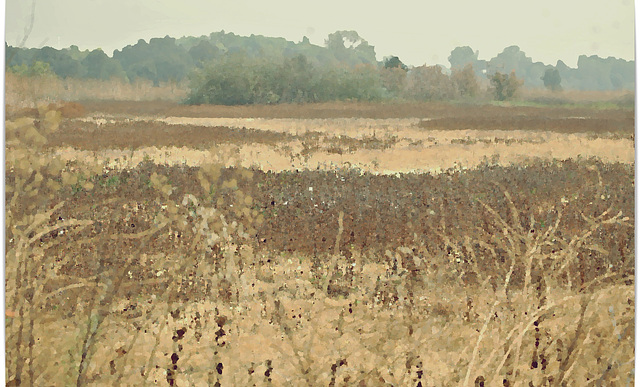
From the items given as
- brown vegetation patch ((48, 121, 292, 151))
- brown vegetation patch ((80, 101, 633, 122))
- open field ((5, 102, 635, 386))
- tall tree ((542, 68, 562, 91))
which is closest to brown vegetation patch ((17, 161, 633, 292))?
open field ((5, 102, 635, 386))

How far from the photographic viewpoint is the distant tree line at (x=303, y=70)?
3496 millimetres

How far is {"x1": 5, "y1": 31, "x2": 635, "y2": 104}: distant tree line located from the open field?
0.11 metres

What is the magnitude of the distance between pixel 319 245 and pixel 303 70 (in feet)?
2.79

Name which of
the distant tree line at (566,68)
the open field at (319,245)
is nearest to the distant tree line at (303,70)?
the distant tree line at (566,68)

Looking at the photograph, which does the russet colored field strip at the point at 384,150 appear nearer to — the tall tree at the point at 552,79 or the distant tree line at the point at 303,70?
the distant tree line at the point at 303,70

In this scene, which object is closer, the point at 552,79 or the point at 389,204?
the point at 552,79

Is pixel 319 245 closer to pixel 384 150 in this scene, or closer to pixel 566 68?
pixel 384 150

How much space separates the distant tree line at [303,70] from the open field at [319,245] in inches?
4.2

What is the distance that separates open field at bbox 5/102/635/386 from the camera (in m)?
2.95

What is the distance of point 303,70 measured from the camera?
364 cm

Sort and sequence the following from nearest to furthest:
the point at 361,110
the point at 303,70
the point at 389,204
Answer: the point at 303,70, the point at 361,110, the point at 389,204

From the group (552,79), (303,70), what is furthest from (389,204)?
(552,79)

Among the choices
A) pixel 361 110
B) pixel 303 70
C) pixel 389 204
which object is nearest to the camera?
pixel 303 70

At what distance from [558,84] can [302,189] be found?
1371 mm
